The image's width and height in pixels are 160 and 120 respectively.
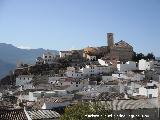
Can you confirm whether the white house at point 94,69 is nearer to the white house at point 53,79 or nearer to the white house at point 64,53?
the white house at point 53,79

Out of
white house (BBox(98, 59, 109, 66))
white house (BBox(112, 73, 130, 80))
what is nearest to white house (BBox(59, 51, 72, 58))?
white house (BBox(98, 59, 109, 66))

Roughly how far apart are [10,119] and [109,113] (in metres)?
4.62

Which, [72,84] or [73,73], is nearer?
[72,84]

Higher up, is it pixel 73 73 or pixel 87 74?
pixel 73 73

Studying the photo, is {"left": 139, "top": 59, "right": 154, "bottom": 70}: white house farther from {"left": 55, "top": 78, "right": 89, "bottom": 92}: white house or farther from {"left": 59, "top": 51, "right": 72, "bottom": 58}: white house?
{"left": 59, "top": 51, "right": 72, "bottom": 58}: white house

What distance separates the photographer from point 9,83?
2778 inches

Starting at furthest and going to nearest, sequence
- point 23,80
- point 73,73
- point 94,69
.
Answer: point 94,69 → point 73,73 → point 23,80

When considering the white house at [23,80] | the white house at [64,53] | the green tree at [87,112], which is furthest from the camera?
the white house at [64,53]

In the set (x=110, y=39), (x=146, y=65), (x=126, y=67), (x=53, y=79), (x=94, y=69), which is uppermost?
(x=110, y=39)

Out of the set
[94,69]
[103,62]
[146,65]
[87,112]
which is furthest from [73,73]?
[87,112]

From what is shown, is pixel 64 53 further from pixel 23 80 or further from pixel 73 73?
pixel 23 80

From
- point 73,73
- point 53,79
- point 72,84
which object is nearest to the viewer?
point 72,84

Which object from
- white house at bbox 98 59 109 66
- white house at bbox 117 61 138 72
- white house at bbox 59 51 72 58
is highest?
white house at bbox 59 51 72 58

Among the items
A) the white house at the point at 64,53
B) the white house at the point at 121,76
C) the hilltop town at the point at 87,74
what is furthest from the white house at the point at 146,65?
the white house at the point at 64,53
